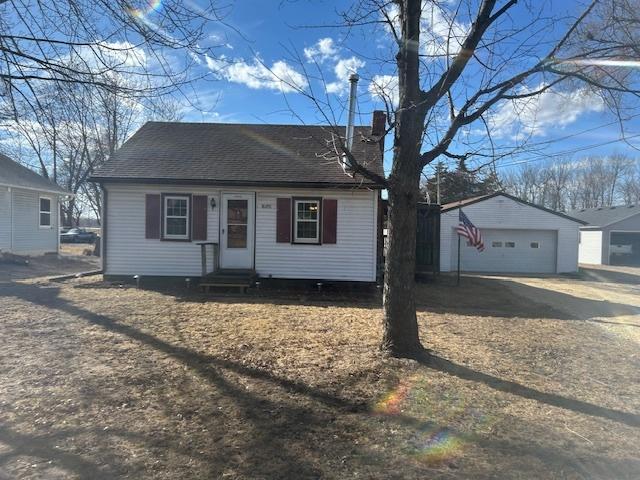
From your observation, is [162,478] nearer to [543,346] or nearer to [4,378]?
[4,378]

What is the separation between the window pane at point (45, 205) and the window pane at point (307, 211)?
16005 millimetres

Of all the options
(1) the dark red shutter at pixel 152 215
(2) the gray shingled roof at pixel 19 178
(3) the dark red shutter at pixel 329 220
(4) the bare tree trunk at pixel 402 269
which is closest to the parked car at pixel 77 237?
(2) the gray shingled roof at pixel 19 178

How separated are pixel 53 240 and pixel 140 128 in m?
11.2

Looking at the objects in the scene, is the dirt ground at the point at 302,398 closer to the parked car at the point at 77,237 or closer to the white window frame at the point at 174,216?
the white window frame at the point at 174,216

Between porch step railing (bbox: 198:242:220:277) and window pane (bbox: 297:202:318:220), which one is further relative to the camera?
window pane (bbox: 297:202:318:220)

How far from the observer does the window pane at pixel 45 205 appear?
74.0 feet

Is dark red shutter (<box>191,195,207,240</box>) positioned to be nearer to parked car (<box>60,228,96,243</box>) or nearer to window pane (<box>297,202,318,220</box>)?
window pane (<box>297,202,318,220</box>)

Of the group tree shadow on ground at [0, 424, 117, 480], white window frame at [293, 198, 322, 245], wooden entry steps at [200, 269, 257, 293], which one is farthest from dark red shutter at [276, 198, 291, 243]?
tree shadow on ground at [0, 424, 117, 480]

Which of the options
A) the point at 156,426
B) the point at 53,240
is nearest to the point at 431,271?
the point at 156,426

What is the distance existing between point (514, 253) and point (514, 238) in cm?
81

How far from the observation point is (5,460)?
3.33 metres

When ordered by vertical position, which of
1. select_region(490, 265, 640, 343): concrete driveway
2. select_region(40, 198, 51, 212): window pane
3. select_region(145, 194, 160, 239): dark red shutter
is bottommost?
select_region(490, 265, 640, 343): concrete driveway

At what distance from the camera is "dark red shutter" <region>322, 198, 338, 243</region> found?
1256 cm

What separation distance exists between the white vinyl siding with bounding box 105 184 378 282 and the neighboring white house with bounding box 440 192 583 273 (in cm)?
1346
